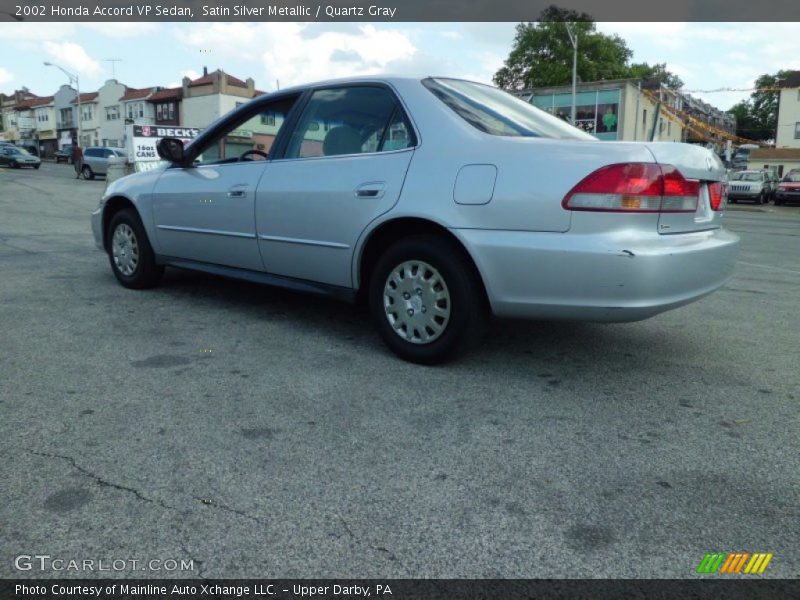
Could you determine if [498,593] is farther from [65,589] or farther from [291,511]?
[65,589]

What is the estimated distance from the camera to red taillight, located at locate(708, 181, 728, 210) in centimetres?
365

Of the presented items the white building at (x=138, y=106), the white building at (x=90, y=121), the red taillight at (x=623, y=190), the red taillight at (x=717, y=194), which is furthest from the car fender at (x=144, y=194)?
the white building at (x=90, y=121)

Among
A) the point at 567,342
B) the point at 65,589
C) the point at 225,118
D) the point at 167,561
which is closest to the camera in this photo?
the point at 65,589

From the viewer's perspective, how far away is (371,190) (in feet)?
12.6

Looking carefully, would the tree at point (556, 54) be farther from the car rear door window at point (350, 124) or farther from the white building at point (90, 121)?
the car rear door window at point (350, 124)

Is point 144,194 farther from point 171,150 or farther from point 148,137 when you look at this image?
point 148,137

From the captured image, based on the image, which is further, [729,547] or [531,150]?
[531,150]

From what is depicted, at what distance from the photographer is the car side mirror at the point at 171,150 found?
5070 millimetres

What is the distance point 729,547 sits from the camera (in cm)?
206

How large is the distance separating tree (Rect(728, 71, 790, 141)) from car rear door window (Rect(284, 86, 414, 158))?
329 feet

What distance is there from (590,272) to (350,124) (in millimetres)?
1847

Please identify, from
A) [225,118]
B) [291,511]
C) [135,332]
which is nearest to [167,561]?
[291,511]

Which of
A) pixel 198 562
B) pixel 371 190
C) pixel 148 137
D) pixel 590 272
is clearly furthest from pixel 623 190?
pixel 148 137

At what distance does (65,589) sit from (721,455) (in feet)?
7.87
